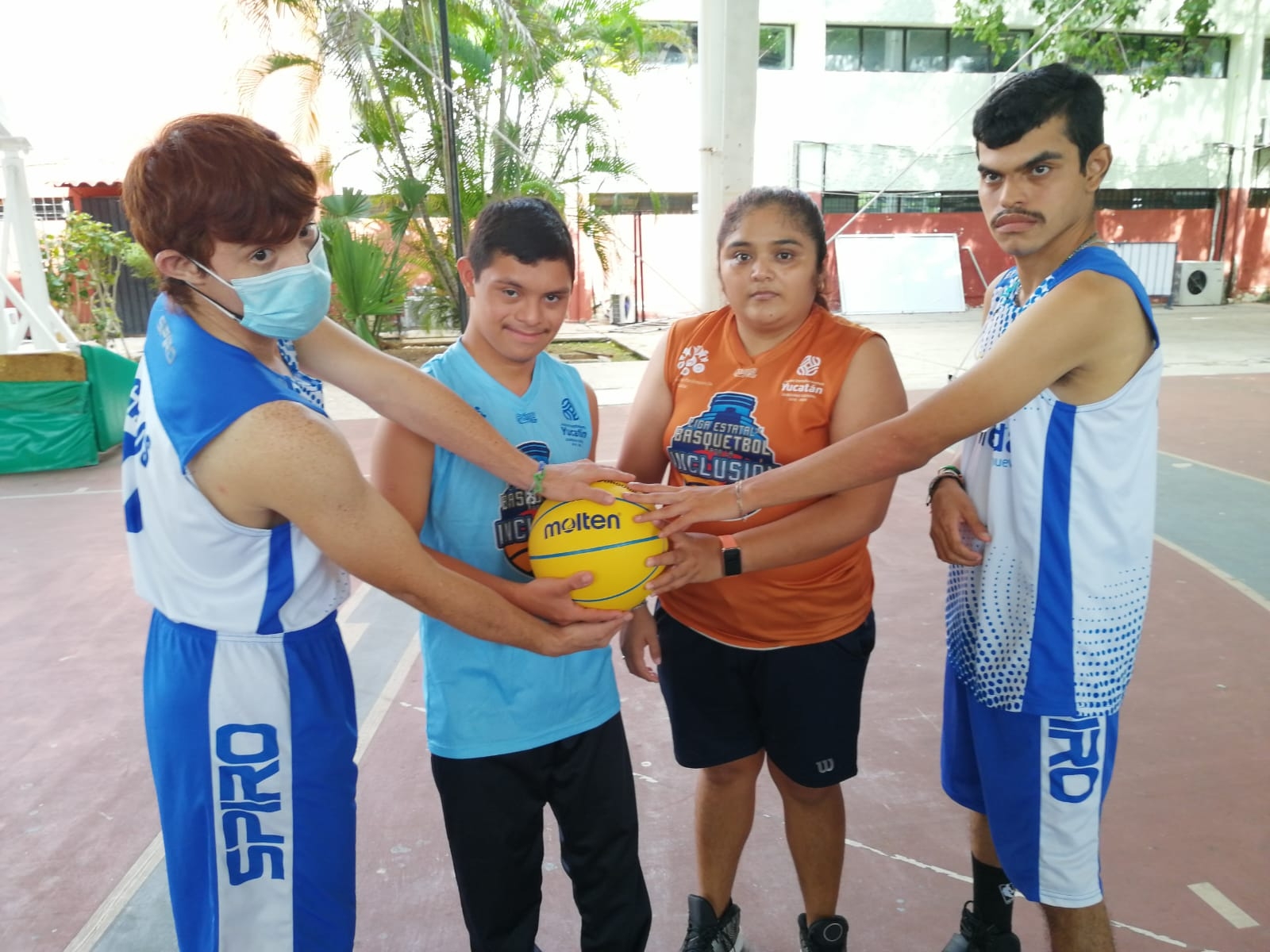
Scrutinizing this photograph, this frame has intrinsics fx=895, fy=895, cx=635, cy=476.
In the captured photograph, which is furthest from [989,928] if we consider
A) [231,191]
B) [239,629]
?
[231,191]

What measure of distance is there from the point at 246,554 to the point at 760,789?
215 cm

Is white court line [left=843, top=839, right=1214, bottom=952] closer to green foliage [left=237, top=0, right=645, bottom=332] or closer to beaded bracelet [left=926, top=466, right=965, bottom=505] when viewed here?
beaded bracelet [left=926, top=466, right=965, bottom=505]

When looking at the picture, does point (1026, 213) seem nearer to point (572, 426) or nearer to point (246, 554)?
point (572, 426)

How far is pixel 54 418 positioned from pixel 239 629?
294 inches

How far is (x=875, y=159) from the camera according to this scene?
19484 mm

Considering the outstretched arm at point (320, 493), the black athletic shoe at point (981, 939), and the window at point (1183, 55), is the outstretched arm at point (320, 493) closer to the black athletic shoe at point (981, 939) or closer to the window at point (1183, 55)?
the black athletic shoe at point (981, 939)

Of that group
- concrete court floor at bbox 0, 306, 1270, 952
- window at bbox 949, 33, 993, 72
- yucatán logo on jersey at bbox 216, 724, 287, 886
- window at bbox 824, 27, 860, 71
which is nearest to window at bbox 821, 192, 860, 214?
window at bbox 824, 27, 860, 71

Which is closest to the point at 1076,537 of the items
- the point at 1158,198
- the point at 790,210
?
the point at 790,210

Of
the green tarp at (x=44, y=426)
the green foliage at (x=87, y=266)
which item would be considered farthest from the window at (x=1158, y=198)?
the green tarp at (x=44, y=426)

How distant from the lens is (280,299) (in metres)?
1.47


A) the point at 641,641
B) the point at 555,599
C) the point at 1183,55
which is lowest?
the point at 641,641

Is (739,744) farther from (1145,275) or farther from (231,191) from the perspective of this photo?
(1145,275)

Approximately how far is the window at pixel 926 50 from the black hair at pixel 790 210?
20.2m

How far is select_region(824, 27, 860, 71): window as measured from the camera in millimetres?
19234
